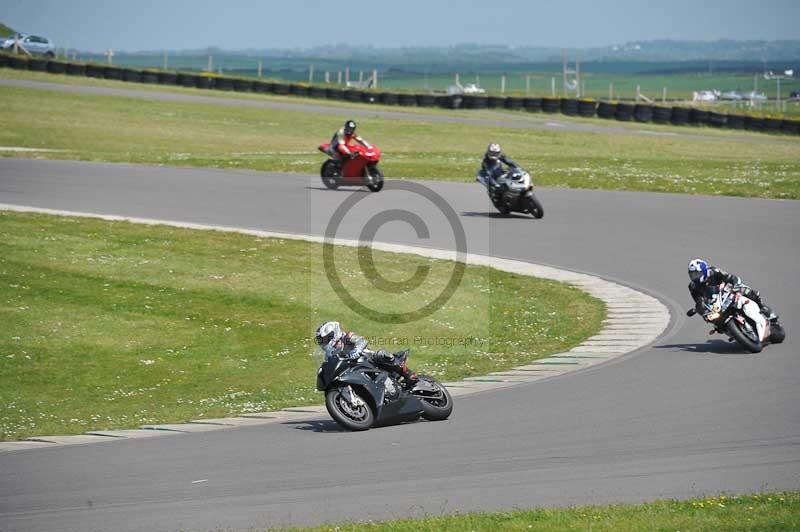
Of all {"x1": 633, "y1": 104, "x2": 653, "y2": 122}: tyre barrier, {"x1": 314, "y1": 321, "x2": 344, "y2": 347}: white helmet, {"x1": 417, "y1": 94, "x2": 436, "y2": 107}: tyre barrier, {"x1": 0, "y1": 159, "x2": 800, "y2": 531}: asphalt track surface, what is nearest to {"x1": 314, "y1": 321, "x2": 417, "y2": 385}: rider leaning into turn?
{"x1": 314, "y1": 321, "x2": 344, "y2": 347}: white helmet

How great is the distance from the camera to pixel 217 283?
2023cm

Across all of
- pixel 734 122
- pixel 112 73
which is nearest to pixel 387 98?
pixel 112 73

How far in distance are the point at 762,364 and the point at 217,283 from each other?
9789mm

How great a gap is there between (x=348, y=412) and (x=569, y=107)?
167ft

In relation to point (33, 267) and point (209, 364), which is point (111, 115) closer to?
point (33, 267)

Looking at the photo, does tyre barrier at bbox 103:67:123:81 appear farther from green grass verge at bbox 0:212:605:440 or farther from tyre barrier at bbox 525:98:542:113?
green grass verge at bbox 0:212:605:440

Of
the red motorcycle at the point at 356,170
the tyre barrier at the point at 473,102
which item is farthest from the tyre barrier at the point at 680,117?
the red motorcycle at the point at 356,170

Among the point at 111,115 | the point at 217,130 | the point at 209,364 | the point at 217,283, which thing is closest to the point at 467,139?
the point at 217,130

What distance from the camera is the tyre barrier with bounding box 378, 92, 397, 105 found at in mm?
65000

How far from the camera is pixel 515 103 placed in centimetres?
6356

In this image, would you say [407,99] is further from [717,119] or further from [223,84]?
[717,119]

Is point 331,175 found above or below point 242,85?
below

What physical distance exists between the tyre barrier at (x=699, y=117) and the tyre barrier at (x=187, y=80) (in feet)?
99.2

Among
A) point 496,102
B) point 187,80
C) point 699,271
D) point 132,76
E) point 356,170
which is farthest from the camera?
point 187,80
